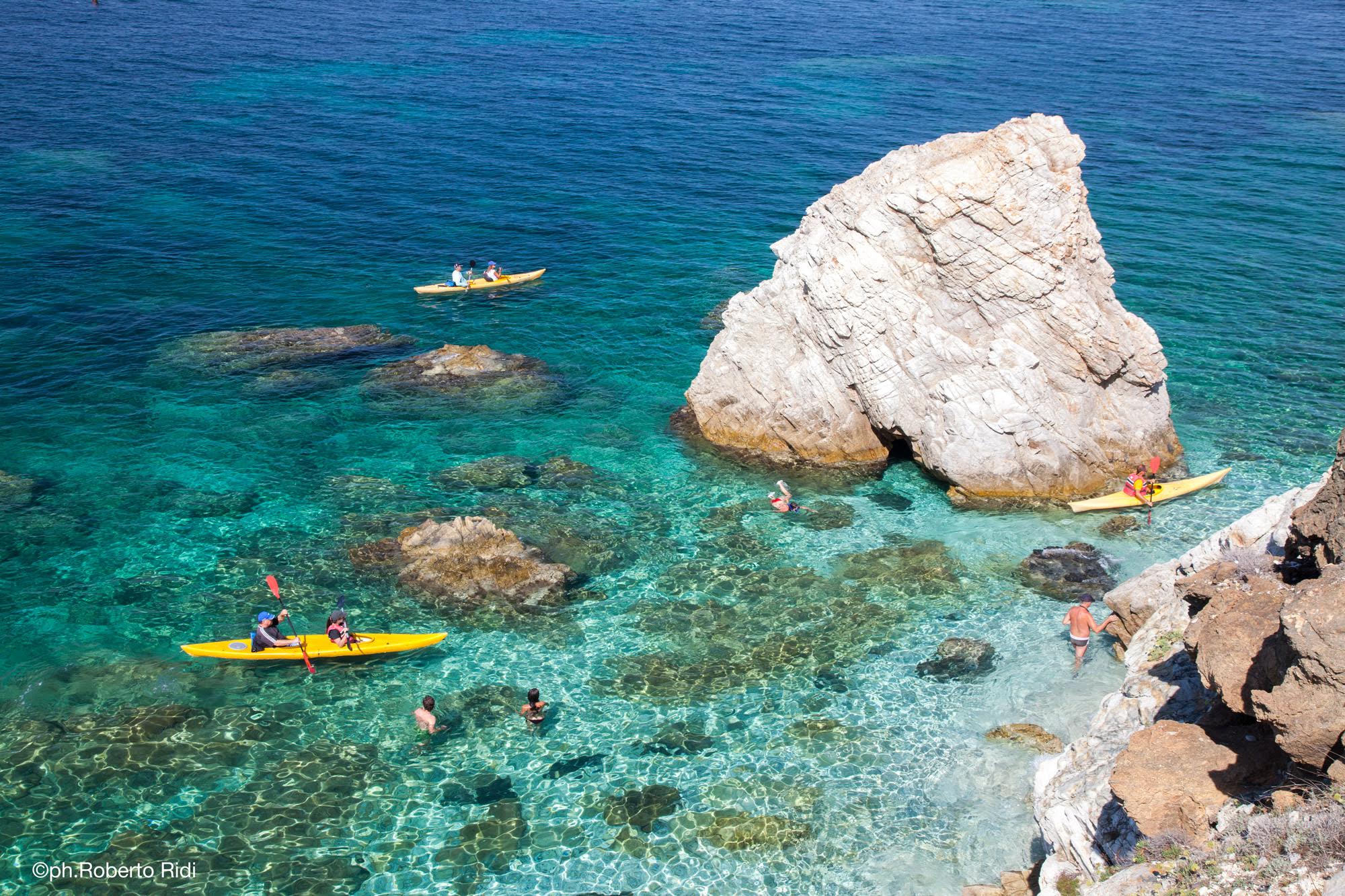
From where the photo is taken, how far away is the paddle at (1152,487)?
32.1 meters

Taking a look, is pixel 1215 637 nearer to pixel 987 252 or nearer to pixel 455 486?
pixel 987 252

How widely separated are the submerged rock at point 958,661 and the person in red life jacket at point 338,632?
14679 millimetres

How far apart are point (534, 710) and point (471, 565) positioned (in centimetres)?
668

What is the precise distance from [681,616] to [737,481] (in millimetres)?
8185

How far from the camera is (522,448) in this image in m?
37.7

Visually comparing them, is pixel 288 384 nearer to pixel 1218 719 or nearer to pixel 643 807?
pixel 643 807

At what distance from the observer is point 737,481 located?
35.5 m

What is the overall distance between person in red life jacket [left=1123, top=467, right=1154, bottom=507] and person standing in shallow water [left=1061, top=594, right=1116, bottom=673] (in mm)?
7659

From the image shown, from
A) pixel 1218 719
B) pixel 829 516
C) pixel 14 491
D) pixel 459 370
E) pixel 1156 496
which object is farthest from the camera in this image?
pixel 459 370

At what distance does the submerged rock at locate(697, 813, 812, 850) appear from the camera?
826 inches

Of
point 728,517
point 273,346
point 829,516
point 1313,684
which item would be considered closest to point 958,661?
point 829,516

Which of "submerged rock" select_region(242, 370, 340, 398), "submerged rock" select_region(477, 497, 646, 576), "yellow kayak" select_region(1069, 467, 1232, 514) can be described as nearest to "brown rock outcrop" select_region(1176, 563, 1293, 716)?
"yellow kayak" select_region(1069, 467, 1232, 514)

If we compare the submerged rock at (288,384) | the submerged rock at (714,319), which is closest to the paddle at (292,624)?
the submerged rock at (288,384)

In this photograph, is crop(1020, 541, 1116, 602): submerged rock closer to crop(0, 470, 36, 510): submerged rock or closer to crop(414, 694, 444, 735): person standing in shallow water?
crop(414, 694, 444, 735): person standing in shallow water
